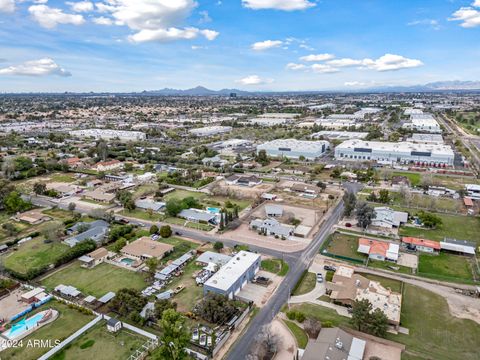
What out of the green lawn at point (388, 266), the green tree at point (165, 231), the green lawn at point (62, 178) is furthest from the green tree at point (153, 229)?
the green lawn at point (62, 178)

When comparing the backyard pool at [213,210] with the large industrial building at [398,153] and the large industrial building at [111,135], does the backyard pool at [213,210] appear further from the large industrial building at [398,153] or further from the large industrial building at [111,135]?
the large industrial building at [111,135]


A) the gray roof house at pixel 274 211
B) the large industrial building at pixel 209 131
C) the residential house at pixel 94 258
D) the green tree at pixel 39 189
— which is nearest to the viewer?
the residential house at pixel 94 258

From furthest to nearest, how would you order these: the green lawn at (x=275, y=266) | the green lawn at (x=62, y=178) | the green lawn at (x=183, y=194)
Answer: the green lawn at (x=62, y=178) → the green lawn at (x=183, y=194) → the green lawn at (x=275, y=266)

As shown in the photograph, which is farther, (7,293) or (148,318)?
(7,293)

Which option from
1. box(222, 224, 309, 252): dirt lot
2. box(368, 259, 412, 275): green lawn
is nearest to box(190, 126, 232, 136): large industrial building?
box(222, 224, 309, 252): dirt lot

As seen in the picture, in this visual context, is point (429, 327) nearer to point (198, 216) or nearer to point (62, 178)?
point (198, 216)

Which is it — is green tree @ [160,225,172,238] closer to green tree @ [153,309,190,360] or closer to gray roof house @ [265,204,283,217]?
gray roof house @ [265,204,283,217]

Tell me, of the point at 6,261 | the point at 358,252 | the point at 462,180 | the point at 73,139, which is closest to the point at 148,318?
the point at 6,261

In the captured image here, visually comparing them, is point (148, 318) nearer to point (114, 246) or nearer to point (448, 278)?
point (114, 246)
